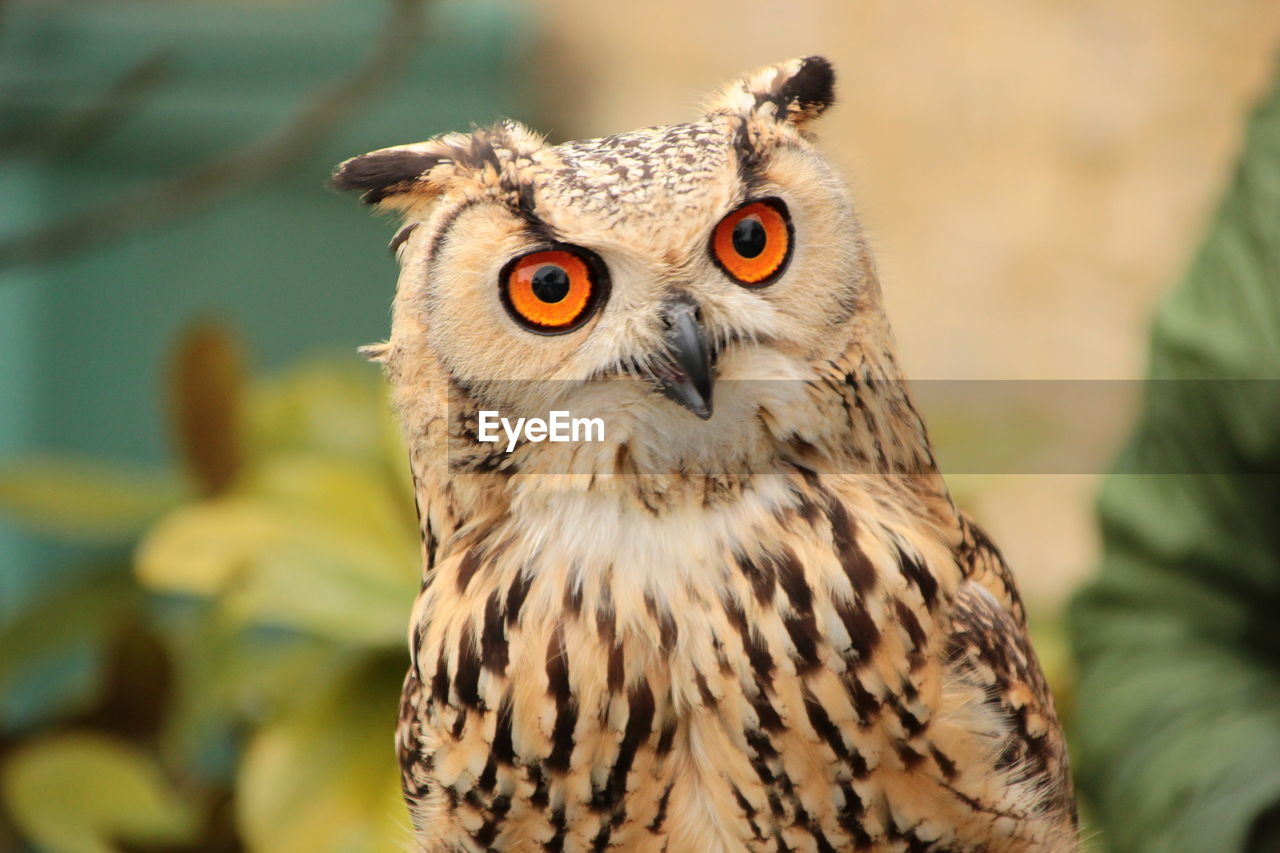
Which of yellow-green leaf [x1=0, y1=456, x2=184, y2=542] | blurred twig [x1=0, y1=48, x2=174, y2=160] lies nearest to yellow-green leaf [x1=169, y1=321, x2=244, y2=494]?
yellow-green leaf [x1=0, y1=456, x2=184, y2=542]

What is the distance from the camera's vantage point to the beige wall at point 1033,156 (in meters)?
2.88

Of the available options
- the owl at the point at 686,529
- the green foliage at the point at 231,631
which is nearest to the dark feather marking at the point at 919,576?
the owl at the point at 686,529

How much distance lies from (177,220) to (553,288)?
2772 millimetres

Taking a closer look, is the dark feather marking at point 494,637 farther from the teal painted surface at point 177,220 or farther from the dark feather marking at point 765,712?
the teal painted surface at point 177,220

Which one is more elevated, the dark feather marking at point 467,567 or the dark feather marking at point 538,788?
the dark feather marking at point 467,567

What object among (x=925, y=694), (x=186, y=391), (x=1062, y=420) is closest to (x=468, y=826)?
(x=925, y=694)

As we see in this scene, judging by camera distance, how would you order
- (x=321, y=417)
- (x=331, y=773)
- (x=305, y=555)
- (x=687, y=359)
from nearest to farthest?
1. (x=687, y=359)
2. (x=331, y=773)
3. (x=305, y=555)
4. (x=321, y=417)

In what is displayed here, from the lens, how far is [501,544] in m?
0.89

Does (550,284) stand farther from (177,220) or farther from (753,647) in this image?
(177,220)

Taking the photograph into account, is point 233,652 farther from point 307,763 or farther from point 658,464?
point 658,464

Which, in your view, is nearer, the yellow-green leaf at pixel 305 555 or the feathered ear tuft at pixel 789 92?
the feathered ear tuft at pixel 789 92

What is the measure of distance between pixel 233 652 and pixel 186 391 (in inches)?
19.7

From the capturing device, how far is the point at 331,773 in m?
1.86

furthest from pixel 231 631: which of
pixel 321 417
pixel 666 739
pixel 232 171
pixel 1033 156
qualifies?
pixel 1033 156
